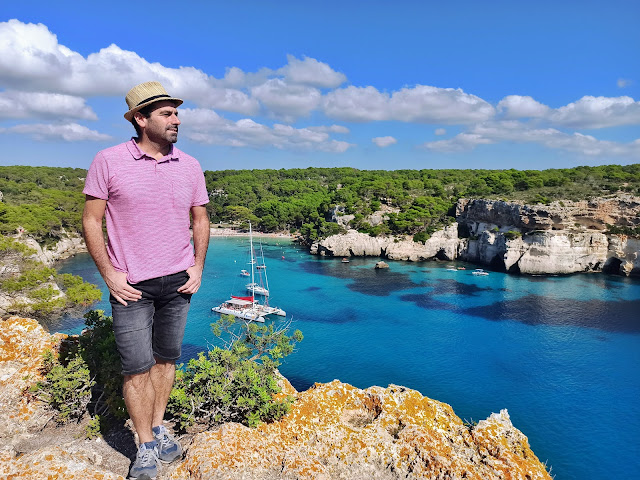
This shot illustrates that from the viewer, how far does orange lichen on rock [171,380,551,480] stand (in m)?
3.44

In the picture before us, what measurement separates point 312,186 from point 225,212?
21.4 m

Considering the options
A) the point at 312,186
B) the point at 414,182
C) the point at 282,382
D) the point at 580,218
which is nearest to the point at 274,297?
the point at 282,382

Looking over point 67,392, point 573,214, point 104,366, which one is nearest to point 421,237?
point 573,214

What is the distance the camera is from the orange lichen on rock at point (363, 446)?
11.3 ft

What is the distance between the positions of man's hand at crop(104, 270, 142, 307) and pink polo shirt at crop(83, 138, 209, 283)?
2.1 inches

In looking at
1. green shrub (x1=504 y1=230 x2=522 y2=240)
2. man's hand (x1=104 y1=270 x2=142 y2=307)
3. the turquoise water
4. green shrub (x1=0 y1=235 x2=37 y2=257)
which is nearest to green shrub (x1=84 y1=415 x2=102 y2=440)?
man's hand (x1=104 y1=270 x2=142 y2=307)

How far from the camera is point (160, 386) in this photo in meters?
3.46

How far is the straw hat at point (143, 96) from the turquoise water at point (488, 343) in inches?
615

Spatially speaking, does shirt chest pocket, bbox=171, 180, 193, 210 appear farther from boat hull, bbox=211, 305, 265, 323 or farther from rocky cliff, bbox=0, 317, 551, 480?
boat hull, bbox=211, 305, 265, 323

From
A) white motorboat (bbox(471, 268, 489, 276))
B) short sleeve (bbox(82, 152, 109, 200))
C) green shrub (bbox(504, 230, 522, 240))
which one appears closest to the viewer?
short sleeve (bbox(82, 152, 109, 200))

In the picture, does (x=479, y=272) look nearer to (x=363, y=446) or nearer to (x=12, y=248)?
(x=12, y=248)

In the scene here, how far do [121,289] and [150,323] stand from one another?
0.42 metres

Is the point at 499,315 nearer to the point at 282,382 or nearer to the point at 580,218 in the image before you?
the point at 580,218

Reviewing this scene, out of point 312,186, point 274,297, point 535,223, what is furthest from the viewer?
point 312,186
